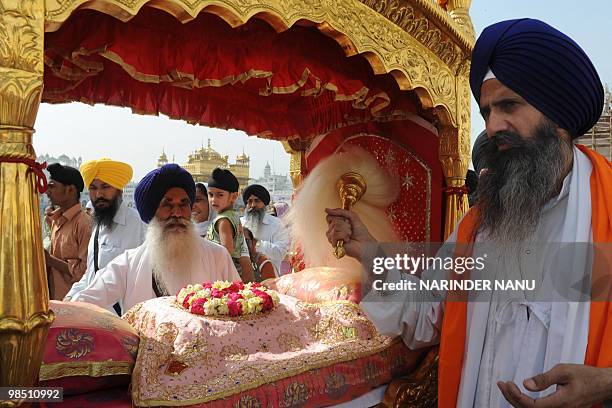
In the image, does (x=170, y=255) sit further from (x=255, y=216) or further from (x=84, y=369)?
(x=255, y=216)

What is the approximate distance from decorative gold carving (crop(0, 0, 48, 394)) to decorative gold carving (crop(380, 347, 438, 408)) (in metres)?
1.90

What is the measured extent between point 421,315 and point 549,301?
60cm

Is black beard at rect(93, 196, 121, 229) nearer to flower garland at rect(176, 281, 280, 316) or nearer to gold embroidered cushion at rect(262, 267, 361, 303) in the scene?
gold embroidered cushion at rect(262, 267, 361, 303)

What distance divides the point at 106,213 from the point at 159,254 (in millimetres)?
1416

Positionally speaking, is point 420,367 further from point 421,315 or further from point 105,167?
point 105,167

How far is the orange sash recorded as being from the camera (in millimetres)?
1616

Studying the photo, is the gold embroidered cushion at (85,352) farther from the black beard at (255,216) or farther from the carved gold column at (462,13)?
the black beard at (255,216)

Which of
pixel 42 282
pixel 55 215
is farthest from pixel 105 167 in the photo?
pixel 42 282

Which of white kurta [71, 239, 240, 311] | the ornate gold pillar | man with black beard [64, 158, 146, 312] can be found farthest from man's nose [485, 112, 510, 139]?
man with black beard [64, 158, 146, 312]

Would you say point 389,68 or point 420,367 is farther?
point 420,367

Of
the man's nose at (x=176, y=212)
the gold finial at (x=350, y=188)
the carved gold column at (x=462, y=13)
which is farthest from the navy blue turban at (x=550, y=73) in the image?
the man's nose at (x=176, y=212)

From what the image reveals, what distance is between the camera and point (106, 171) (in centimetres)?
493

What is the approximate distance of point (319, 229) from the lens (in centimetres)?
342

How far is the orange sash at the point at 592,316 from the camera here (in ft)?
5.30
